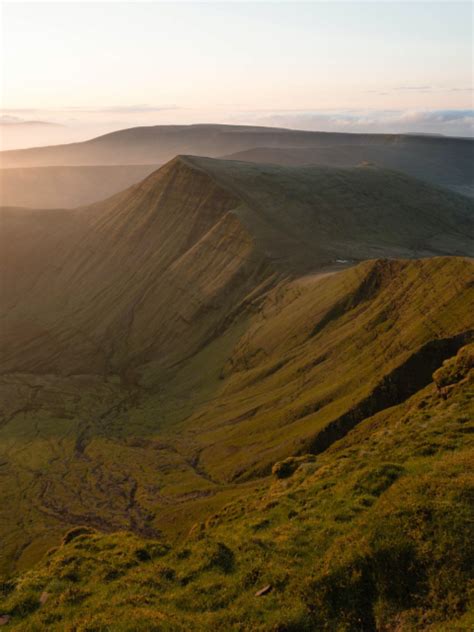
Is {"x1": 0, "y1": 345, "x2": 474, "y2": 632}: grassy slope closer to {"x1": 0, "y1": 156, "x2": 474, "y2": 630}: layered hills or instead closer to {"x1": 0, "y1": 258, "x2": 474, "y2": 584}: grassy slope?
{"x1": 0, "y1": 156, "x2": 474, "y2": 630}: layered hills

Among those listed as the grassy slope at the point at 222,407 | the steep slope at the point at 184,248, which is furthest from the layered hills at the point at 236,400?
the steep slope at the point at 184,248

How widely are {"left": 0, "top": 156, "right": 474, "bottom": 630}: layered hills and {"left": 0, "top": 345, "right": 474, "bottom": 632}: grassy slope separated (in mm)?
116

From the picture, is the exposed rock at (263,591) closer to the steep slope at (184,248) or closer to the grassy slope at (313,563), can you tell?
the grassy slope at (313,563)

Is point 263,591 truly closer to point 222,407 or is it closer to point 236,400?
point 236,400

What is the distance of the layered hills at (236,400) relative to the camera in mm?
24250

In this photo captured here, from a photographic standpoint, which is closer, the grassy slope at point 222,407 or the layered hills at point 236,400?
the layered hills at point 236,400

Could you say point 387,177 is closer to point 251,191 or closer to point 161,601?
point 251,191

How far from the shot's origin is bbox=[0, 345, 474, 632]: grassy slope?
71.7 ft

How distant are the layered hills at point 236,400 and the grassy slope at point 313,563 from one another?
12 centimetres

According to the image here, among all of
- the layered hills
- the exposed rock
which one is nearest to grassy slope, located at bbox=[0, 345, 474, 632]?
the layered hills

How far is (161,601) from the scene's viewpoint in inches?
974

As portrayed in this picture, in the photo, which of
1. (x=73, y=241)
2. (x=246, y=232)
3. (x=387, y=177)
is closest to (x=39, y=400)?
(x=246, y=232)

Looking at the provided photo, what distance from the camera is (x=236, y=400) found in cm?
8750

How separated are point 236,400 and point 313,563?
63190 millimetres
